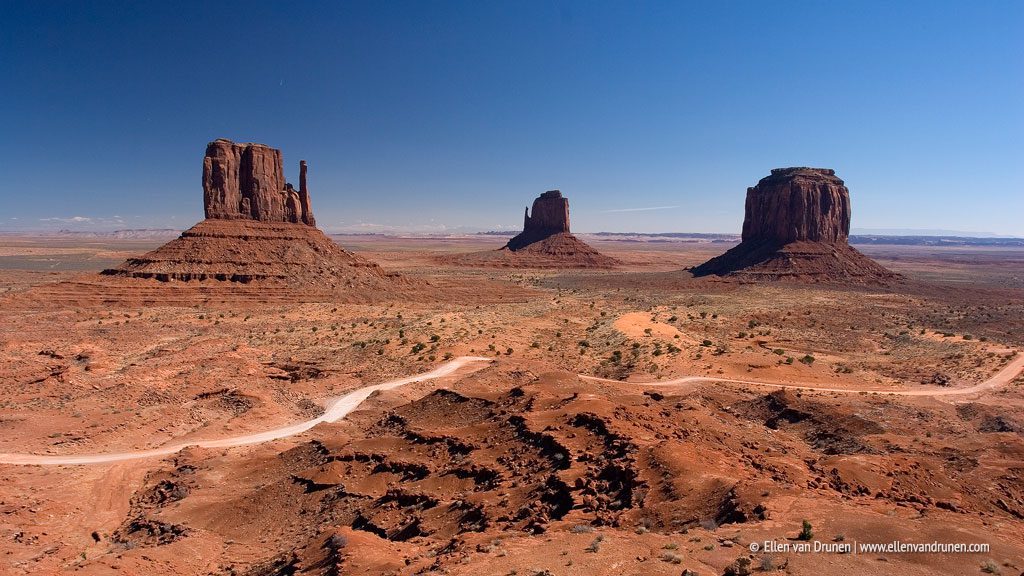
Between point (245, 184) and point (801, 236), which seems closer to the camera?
point (245, 184)

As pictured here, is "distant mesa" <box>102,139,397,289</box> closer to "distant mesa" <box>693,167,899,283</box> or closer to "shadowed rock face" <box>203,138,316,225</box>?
"shadowed rock face" <box>203,138,316,225</box>

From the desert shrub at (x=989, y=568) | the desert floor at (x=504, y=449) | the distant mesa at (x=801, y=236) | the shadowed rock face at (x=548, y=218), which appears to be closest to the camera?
the desert shrub at (x=989, y=568)

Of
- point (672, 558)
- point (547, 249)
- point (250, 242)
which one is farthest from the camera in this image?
point (547, 249)

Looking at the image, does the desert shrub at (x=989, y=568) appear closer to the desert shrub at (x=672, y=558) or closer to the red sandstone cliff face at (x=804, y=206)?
the desert shrub at (x=672, y=558)

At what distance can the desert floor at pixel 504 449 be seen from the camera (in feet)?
37.6

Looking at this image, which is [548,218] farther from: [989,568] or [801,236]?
[989,568]

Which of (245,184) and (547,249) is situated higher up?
(245,184)

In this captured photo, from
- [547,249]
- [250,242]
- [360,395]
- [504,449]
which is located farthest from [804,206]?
[504,449]

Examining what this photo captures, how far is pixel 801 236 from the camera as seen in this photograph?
99.9 m

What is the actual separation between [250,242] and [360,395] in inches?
1684

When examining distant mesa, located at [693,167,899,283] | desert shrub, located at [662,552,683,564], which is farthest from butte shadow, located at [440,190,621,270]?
desert shrub, located at [662,552,683,564]

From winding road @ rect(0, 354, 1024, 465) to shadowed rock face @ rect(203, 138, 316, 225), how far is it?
4478 centimetres

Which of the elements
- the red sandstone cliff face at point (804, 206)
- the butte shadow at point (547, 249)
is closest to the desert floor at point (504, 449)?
the red sandstone cliff face at point (804, 206)

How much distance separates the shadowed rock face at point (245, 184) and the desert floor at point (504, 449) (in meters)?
23.1
